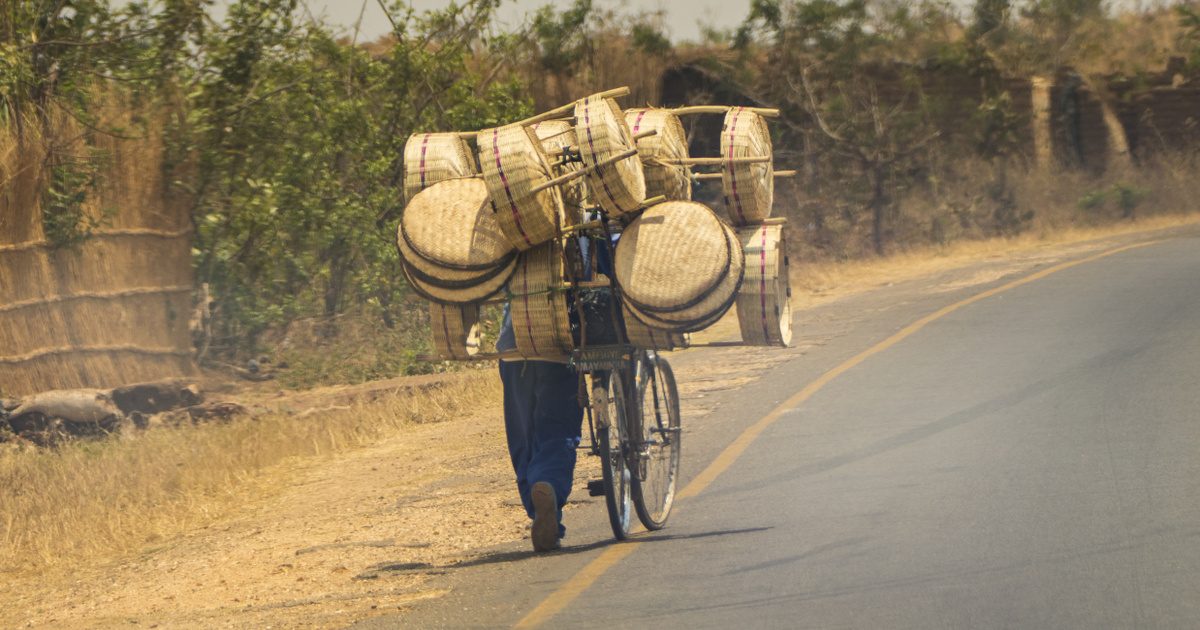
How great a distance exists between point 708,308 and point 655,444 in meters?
1.59

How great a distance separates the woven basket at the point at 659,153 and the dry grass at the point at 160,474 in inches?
182

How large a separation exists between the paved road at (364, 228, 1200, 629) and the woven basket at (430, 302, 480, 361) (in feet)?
3.81

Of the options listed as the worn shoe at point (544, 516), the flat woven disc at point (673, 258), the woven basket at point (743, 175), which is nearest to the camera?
the flat woven disc at point (673, 258)

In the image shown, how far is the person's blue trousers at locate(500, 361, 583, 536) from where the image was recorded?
7902 mm

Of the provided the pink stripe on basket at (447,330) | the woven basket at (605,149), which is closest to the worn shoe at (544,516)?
the pink stripe on basket at (447,330)

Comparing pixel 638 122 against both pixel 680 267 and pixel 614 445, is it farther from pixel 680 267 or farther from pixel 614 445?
pixel 614 445

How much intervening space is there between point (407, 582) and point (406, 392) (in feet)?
29.3

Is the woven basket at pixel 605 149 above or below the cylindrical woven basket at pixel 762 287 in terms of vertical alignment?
above

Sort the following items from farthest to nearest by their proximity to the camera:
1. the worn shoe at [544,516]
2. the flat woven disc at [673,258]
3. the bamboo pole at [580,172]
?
the worn shoe at [544,516]
the flat woven disc at [673,258]
the bamboo pole at [580,172]

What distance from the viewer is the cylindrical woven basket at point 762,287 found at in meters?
7.83

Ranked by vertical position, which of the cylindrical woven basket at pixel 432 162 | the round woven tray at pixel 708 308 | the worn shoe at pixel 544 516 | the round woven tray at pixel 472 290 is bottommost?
the worn shoe at pixel 544 516

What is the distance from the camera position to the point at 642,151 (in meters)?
7.89

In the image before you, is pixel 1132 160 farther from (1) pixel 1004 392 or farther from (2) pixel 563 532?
(2) pixel 563 532

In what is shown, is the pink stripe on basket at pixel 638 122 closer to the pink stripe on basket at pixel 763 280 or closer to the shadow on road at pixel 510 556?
the pink stripe on basket at pixel 763 280
